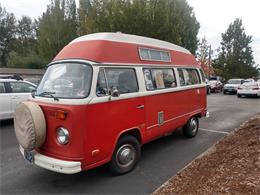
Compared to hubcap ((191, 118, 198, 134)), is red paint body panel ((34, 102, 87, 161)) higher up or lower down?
higher up

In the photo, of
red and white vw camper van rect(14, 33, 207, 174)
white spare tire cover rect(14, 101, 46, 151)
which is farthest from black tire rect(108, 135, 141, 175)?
white spare tire cover rect(14, 101, 46, 151)

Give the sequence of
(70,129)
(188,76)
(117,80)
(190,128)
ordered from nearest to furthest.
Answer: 1. (70,129)
2. (117,80)
3. (188,76)
4. (190,128)

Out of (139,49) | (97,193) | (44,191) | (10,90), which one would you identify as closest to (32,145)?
(44,191)

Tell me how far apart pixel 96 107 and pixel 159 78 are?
2234mm

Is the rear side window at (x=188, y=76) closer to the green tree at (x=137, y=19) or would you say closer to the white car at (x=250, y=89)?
the green tree at (x=137, y=19)

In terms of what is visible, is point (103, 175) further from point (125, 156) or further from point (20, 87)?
point (20, 87)

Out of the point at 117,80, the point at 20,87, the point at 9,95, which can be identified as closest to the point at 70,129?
the point at 117,80

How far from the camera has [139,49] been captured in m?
5.32

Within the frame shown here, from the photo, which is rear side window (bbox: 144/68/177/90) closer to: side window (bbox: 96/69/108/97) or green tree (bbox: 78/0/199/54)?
side window (bbox: 96/69/108/97)

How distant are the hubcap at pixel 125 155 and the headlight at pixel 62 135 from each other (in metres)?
1.13

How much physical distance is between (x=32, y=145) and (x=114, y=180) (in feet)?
5.18

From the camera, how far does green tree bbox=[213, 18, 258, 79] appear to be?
52.3 m

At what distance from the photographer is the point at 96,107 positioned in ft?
13.4

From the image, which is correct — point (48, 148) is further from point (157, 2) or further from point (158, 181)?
point (157, 2)
